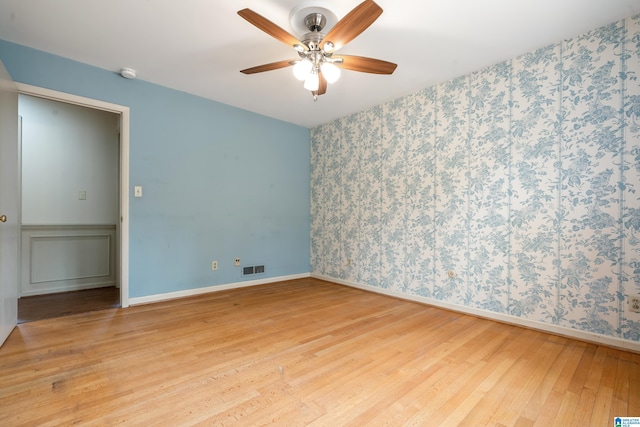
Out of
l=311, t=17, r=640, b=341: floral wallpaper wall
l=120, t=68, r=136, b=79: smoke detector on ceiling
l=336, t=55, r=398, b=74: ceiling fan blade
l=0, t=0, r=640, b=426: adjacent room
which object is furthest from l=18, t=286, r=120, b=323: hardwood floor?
l=336, t=55, r=398, b=74: ceiling fan blade

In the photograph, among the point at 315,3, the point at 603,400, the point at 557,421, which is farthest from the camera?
the point at 315,3

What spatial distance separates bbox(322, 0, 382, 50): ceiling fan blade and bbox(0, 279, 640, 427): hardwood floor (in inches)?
81.3

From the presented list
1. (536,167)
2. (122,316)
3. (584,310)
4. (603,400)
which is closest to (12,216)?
(122,316)

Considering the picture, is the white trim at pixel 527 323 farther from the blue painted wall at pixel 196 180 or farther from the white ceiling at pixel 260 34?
the white ceiling at pixel 260 34

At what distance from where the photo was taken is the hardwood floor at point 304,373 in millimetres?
1339

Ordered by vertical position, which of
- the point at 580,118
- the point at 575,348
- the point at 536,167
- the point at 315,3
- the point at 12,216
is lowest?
the point at 575,348

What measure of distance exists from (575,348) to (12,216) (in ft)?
14.3

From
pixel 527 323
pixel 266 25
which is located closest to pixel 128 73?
pixel 266 25

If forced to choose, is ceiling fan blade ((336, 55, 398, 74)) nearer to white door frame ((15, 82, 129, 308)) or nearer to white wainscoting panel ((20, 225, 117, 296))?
white door frame ((15, 82, 129, 308))

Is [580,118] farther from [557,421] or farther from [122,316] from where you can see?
[122,316]

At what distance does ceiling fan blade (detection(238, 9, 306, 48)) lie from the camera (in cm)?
159

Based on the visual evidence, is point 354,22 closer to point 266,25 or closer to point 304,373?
point 266,25

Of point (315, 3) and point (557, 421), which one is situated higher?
point (315, 3)

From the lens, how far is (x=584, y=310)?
2184 mm
